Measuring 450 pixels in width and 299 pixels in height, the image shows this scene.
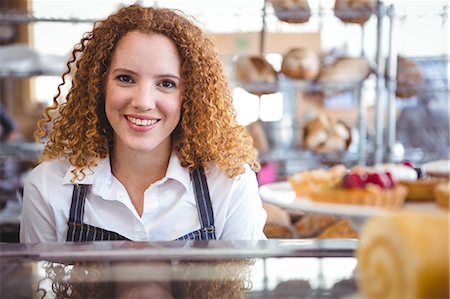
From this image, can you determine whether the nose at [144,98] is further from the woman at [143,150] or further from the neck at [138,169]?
the neck at [138,169]

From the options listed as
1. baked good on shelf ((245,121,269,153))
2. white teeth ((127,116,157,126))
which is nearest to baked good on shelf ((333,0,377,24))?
baked good on shelf ((245,121,269,153))

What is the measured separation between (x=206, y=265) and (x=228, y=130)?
0.64m

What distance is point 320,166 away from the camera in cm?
283

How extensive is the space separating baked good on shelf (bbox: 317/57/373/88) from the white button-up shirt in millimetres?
1588

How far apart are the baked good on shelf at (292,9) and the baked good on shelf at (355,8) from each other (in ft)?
0.39

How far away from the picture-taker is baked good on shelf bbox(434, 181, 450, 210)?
43 cm

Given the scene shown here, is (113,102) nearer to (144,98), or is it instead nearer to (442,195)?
(144,98)

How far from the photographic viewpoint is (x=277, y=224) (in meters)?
1.81

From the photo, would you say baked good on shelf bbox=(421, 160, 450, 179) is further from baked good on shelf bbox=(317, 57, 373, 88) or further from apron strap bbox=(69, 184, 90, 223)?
baked good on shelf bbox=(317, 57, 373, 88)

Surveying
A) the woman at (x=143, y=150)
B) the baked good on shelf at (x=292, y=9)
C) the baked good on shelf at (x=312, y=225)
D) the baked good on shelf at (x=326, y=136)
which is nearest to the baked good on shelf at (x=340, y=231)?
the baked good on shelf at (x=312, y=225)

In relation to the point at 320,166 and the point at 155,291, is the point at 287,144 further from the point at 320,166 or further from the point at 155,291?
the point at 155,291

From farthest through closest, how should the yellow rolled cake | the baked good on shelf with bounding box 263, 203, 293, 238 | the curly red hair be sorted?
the baked good on shelf with bounding box 263, 203, 293, 238
the curly red hair
the yellow rolled cake

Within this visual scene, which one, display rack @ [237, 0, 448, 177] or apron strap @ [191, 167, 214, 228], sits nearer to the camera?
apron strap @ [191, 167, 214, 228]

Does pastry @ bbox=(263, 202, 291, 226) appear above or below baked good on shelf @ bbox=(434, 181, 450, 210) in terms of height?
below
